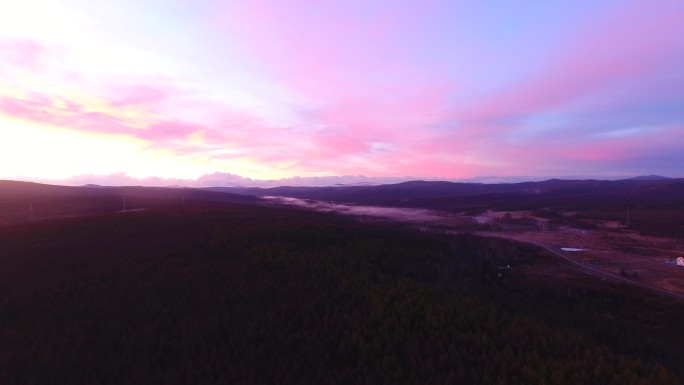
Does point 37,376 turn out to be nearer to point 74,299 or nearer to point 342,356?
point 74,299

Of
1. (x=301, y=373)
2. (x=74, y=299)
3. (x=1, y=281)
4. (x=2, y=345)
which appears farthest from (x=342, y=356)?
(x=1, y=281)

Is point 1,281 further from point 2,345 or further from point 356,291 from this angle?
point 356,291

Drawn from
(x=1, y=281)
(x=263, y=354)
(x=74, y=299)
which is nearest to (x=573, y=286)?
(x=263, y=354)

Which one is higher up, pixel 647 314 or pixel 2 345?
pixel 2 345

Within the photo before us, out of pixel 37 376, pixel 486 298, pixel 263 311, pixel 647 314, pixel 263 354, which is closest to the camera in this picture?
pixel 37 376

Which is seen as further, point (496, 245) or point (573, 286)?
point (496, 245)

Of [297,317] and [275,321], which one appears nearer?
[275,321]

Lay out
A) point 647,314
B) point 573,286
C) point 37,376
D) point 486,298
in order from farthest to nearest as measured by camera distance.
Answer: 1. point 573,286
2. point 647,314
3. point 486,298
4. point 37,376
